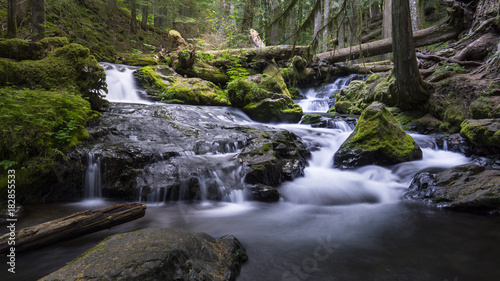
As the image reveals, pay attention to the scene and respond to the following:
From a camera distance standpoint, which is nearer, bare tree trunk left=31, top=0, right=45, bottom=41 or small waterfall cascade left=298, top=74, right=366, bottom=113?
bare tree trunk left=31, top=0, right=45, bottom=41

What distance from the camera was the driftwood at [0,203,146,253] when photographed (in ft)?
8.63

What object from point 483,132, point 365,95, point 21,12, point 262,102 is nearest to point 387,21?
point 365,95

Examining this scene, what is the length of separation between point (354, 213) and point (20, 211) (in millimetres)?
5412

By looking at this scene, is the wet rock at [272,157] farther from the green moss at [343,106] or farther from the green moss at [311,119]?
the green moss at [343,106]

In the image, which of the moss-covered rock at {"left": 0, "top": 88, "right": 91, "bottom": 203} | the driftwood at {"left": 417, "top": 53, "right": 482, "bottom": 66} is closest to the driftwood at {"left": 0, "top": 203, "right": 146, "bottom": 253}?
the moss-covered rock at {"left": 0, "top": 88, "right": 91, "bottom": 203}

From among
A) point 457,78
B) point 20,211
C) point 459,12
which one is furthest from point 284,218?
point 459,12

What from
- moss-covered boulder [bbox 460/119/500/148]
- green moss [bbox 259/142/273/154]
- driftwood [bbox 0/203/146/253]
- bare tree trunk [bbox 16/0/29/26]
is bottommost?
driftwood [bbox 0/203/146/253]

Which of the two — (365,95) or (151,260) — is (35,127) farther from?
(365,95)

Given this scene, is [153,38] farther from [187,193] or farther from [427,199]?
[427,199]

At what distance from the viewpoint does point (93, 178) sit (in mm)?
4652

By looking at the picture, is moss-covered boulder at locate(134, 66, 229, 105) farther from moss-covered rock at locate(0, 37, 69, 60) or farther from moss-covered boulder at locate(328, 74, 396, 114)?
moss-covered boulder at locate(328, 74, 396, 114)

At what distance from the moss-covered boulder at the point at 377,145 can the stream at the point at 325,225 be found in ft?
0.75

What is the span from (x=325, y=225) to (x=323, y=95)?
11.7 meters

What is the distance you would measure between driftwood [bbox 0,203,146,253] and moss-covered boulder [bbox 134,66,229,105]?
25.4ft
